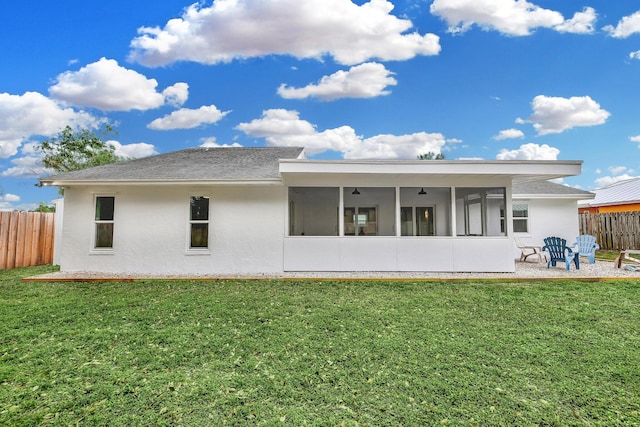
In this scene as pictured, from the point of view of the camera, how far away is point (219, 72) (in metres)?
17.4

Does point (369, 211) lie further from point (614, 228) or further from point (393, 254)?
point (614, 228)

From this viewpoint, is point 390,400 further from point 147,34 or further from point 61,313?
point 147,34

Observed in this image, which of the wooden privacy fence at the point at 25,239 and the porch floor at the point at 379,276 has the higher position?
the wooden privacy fence at the point at 25,239

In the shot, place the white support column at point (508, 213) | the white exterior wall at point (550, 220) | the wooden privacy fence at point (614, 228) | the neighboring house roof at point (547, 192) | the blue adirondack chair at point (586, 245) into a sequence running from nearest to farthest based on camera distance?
the white support column at point (508, 213)
the blue adirondack chair at point (586, 245)
the neighboring house roof at point (547, 192)
the white exterior wall at point (550, 220)
the wooden privacy fence at point (614, 228)

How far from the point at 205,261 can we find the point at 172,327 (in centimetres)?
451

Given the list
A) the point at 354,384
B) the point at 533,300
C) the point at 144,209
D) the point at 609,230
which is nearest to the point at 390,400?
the point at 354,384

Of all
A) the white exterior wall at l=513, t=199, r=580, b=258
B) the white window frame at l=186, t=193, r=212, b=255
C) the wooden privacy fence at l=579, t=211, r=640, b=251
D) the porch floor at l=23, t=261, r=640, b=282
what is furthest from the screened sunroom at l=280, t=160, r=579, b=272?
the wooden privacy fence at l=579, t=211, r=640, b=251

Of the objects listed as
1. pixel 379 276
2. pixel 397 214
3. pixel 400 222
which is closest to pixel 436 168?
pixel 397 214

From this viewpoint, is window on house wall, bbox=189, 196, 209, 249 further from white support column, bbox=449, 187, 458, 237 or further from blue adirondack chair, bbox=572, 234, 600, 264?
blue adirondack chair, bbox=572, 234, 600, 264

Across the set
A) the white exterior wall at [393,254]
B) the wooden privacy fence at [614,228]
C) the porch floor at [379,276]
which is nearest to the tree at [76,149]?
the porch floor at [379,276]

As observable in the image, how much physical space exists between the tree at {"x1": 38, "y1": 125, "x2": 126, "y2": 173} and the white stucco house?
835 inches

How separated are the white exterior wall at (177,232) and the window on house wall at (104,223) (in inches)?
6.6

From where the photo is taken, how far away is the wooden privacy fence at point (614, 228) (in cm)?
1485

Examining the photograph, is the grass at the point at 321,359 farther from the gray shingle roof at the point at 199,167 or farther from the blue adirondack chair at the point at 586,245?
the blue adirondack chair at the point at 586,245
